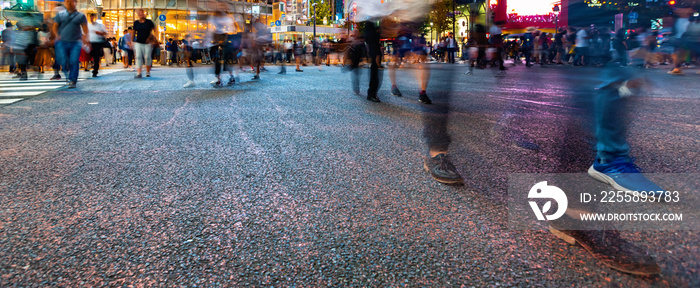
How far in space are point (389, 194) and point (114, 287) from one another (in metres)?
1.55

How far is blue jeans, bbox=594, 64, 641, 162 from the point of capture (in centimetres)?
274

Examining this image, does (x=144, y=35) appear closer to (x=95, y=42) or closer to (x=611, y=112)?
(x=95, y=42)

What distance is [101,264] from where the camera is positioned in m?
1.92

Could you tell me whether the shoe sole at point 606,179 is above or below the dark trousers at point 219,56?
below

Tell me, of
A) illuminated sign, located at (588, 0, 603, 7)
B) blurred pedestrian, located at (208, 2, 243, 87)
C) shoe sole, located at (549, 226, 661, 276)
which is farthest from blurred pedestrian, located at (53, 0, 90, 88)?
shoe sole, located at (549, 226, 661, 276)

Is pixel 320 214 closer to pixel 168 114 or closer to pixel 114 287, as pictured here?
pixel 114 287

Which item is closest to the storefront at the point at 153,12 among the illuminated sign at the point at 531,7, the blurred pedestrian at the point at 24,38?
the blurred pedestrian at the point at 24,38

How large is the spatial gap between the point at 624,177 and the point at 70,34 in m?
10.9

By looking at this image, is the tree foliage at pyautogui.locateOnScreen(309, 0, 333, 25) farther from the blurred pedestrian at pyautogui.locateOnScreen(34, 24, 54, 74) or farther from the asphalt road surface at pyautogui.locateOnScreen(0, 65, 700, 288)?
the asphalt road surface at pyautogui.locateOnScreen(0, 65, 700, 288)

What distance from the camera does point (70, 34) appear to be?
407 inches

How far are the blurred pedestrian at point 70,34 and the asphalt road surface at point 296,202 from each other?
199 inches

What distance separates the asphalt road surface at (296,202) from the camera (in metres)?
1.84

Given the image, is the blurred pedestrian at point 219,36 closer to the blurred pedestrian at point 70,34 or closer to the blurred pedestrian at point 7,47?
the blurred pedestrian at point 70,34

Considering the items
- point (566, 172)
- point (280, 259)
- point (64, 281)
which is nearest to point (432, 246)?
point (280, 259)
